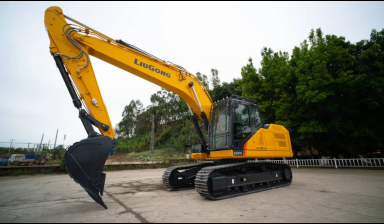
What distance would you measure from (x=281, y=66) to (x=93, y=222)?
14.8 meters

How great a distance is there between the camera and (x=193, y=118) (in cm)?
635

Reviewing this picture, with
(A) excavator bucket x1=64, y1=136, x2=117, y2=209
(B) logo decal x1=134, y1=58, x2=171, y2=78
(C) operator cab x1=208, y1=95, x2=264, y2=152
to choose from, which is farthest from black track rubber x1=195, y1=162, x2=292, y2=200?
(B) logo decal x1=134, y1=58, x2=171, y2=78

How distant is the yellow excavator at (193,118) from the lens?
3611mm

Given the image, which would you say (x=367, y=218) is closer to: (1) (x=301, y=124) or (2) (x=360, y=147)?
(1) (x=301, y=124)

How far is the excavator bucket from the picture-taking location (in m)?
3.39

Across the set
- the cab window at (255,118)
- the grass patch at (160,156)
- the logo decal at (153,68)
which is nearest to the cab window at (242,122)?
the cab window at (255,118)

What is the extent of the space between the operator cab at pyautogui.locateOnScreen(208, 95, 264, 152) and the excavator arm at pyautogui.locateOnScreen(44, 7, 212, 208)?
574 millimetres

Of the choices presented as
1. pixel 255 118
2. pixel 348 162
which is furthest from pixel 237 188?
pixel 348 162

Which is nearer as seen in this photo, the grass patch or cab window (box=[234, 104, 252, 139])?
cab window (box=[234, 104, 252, 139])

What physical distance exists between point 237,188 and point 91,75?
184 inches

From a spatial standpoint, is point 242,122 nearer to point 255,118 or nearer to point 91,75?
point 255,118

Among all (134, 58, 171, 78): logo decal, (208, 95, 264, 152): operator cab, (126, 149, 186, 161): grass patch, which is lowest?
(126, 149, 186, 161): grass patch

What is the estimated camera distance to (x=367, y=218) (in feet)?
9.64

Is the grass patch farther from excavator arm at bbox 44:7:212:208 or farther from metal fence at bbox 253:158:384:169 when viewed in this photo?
excavator arm at bbox 44:7:212:208
